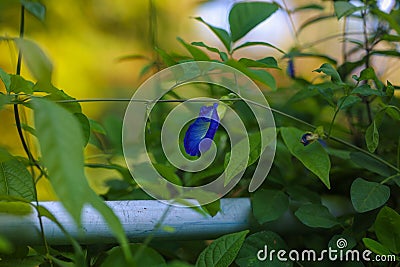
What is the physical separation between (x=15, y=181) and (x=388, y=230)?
1.36 ft

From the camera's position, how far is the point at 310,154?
0.65 m

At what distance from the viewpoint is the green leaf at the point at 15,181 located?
574 millimetres

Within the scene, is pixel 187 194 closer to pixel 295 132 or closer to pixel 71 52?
pixel 295 132

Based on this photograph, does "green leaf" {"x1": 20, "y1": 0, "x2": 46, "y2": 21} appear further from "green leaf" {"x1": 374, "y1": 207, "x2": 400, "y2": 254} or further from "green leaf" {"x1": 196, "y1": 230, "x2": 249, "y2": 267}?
"green leaf" {"x1": 374, "y1": 207, "x2": 400, "y2": 254}

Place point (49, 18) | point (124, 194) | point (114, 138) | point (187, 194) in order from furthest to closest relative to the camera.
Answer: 1. point (49, 18)
2. point (114, 138)
3. point (124, 194)
4. point (187, 194)

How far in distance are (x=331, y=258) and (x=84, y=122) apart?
34 centimetres

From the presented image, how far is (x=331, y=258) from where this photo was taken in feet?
2.18

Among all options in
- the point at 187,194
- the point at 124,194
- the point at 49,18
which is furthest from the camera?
the point at 49,18

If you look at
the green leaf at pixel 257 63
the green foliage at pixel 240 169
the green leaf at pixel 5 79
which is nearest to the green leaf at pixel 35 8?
the green foliage at pixel 240 169

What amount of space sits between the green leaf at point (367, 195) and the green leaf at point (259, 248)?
11 centimetres

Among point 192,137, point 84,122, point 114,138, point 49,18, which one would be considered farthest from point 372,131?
point 49,18

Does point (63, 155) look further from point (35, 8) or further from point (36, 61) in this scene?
point (35, 8)

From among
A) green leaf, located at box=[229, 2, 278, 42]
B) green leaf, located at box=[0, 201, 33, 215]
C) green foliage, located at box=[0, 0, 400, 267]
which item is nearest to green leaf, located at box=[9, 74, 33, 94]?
green foliage, located at box=[0, 0, 400, 267]

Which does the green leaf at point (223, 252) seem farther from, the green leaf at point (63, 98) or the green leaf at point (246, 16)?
the green leaf at point (246, 16)
